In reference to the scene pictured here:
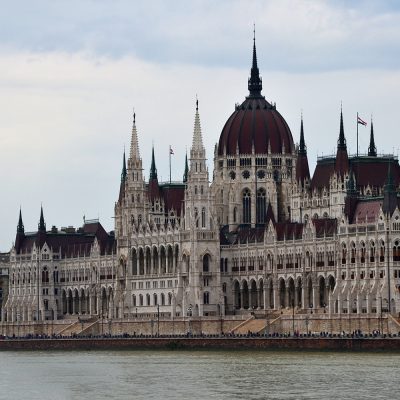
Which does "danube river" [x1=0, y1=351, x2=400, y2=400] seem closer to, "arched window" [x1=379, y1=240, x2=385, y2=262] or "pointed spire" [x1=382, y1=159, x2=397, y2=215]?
"arched window" [x1=379, y1=240, x2=385, y2=262]

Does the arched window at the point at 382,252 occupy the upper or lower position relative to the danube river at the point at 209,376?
upper

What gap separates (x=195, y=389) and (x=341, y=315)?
161 ft

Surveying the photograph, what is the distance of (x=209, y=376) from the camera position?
156375mm

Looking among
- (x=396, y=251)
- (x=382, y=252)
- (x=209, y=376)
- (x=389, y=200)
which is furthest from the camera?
(x=389, y=200)

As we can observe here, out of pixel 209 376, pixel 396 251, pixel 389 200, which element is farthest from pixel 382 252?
pixel 209 376

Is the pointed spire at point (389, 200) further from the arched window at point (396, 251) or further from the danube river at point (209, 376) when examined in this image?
the danube river at point (209, 376)

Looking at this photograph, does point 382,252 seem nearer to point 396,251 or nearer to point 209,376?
point 396,251

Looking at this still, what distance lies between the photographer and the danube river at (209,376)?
5595 inches

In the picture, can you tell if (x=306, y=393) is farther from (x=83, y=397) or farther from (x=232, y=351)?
(x=232, y=351)

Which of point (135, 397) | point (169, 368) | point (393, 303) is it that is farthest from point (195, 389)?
point (393, 303)

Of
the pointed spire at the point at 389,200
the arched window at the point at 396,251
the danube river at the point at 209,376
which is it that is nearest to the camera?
the danube river at the point at 209,376

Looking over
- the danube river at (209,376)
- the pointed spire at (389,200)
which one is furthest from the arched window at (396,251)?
the danube river at (209,376)

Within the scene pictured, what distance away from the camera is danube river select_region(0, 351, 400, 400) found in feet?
466

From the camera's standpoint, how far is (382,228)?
7800 inches
